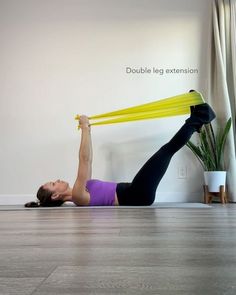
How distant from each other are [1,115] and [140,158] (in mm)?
1665

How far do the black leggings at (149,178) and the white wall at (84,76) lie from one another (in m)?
0.84

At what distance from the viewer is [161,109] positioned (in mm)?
3373

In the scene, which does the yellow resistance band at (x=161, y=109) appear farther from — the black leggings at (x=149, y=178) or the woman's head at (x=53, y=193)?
the woman's head at (x=53, y=193)

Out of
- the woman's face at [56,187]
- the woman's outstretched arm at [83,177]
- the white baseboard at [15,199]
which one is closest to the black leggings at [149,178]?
the woman's outstretched arm at [83,177]

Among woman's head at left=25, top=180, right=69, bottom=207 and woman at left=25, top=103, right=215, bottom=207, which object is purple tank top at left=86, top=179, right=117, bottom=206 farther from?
woman's head at left=25, top=180, right=69, bottom=207

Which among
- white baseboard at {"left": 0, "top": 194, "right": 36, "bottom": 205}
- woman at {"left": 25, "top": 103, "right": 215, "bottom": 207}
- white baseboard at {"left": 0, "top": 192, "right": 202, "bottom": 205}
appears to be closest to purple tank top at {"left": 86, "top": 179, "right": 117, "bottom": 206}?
woman at {"left": 25, "top": 103, "right": 215, "bottom": 207}

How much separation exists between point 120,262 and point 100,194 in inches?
82.3

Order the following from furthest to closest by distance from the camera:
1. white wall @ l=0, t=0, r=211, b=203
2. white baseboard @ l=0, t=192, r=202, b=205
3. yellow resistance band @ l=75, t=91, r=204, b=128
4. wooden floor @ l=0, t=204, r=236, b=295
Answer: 1. white wall @ l=0, t=0, r=211, b=203
2. white baseboard @ l=0, t=192, r=202, b=205
3. yellow resistance band @ l=75, t=91, r=204, b=128
4. wooden floor @ l=0, t=204, r=236, b=295

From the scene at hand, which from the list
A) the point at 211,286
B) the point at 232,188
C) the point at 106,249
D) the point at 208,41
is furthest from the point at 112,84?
the point at 211,286

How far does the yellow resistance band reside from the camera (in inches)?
125

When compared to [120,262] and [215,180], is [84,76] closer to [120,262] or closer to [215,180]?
[215,180]

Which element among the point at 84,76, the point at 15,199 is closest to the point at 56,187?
the point at 15,199

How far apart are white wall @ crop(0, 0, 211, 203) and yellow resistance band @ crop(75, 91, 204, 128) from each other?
0.40 meters

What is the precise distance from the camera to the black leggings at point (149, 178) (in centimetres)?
283
